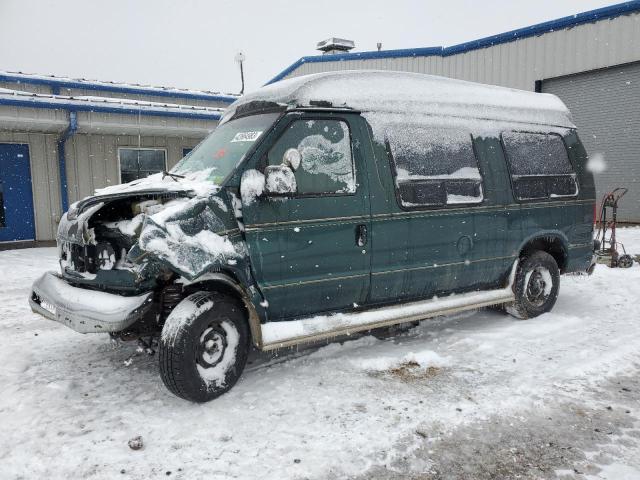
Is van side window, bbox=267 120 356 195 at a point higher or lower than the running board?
higher

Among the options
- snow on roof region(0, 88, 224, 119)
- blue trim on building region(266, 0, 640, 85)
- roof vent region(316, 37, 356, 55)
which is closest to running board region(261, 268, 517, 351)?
snow on roof region(0, 88, 224, 119)

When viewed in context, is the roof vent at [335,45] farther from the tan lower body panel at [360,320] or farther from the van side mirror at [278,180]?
the van side mirror at [278,180]

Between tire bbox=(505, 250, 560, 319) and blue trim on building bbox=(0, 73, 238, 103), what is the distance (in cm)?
1304

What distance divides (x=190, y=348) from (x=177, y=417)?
48 centimetres

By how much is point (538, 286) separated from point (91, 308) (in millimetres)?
4691

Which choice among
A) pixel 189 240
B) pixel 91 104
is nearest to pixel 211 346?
pixel 189 240

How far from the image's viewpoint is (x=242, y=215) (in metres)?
3.71

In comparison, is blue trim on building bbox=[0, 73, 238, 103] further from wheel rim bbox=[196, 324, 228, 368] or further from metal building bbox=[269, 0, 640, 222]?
wheel rim bbox=[196, 324, 228, 368]

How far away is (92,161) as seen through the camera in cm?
1315

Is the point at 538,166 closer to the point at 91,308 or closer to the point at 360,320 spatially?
the point at 360,320

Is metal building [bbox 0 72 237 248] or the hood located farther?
metal building [bbox 0 72 237 248]

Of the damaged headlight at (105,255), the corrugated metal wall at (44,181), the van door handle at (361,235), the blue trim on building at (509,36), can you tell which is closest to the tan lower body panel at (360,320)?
the van door handle at (361,235)

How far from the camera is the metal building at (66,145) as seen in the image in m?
11.5

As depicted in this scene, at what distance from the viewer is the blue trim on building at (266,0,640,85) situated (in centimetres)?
1314
